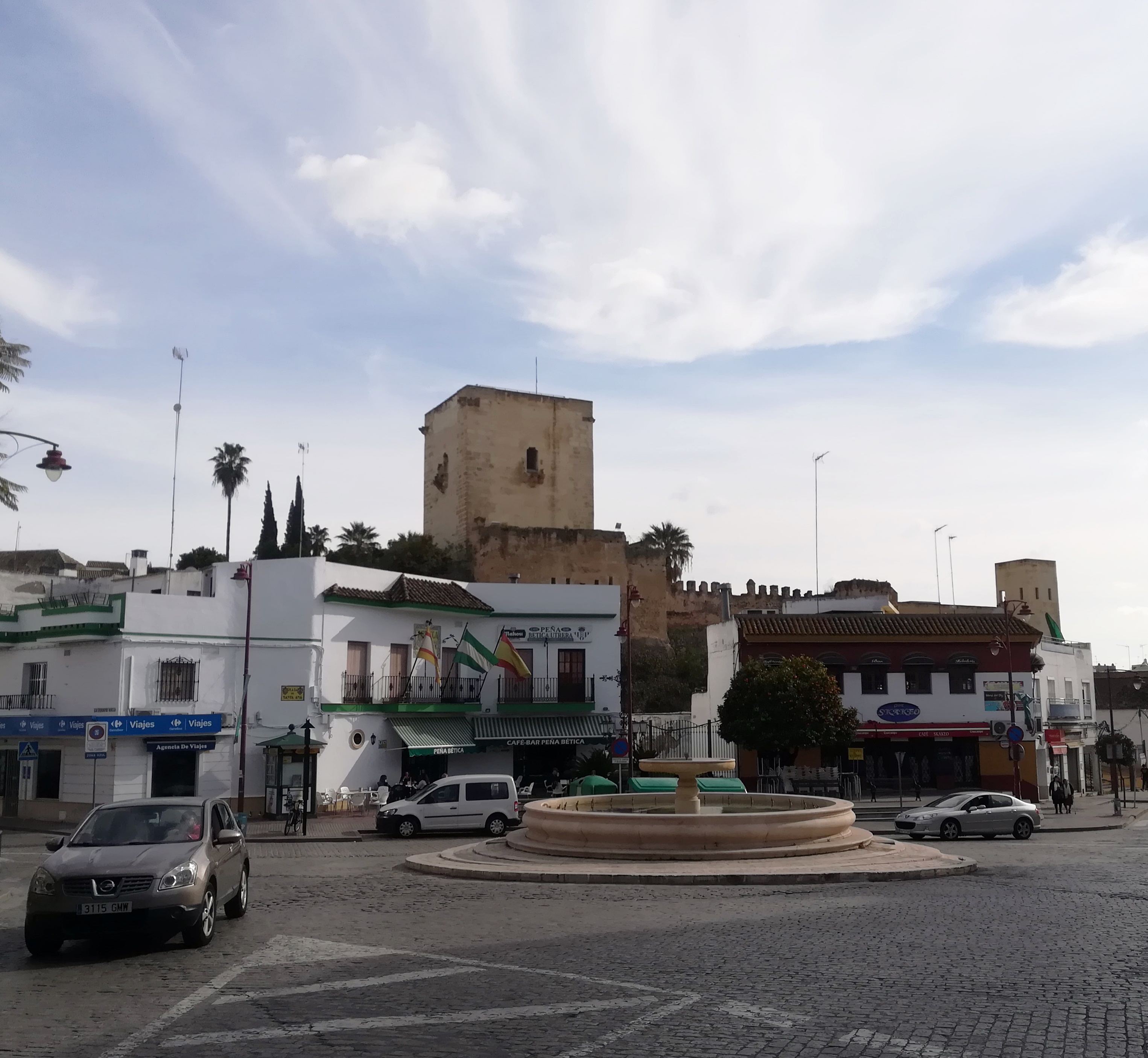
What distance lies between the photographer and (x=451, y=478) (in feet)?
205

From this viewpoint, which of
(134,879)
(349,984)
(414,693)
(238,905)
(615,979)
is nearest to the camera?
(349,984)

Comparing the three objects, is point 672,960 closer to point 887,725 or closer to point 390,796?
point 390,796

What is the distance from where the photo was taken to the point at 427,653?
37281mm

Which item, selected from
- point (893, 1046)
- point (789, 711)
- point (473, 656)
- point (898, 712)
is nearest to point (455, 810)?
point (473, 656)

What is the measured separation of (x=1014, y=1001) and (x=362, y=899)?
9.25 m

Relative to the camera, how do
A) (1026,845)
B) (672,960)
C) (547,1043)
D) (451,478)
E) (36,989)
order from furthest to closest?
1. (451,478)
2. (1026,845)
3. (672,960)
4. (36,989)
5. (547,1043)

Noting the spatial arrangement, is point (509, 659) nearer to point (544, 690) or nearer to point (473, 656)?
point (473, 656)

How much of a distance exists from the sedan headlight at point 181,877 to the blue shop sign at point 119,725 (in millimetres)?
20424

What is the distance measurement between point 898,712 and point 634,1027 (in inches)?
1377

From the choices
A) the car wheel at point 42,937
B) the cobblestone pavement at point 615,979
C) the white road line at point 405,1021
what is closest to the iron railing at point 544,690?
the cobblestone pavement at point 615,979

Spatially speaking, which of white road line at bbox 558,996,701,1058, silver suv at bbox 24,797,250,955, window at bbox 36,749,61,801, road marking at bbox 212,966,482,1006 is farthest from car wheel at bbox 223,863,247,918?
window at bbox 36,749,61,801

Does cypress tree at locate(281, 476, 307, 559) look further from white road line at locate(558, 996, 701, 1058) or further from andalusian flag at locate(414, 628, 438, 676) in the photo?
white road line at locate(558, 996, 701, 1058)

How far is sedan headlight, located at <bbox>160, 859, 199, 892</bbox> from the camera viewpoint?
10.9 metres

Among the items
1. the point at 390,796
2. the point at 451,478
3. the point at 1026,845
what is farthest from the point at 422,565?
the point at 1026,845
